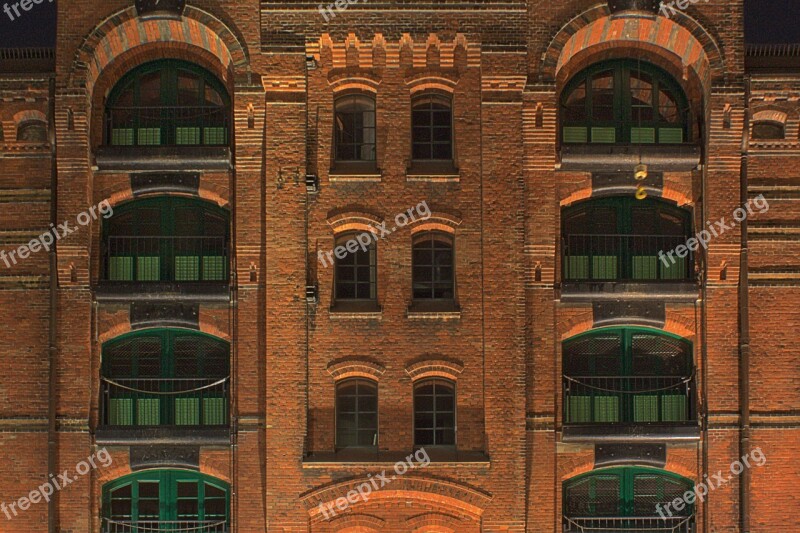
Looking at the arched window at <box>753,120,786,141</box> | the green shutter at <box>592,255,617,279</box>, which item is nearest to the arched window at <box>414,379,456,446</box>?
the green shutter at <box>592,255,617,279</box>

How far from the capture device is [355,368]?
21938 millimetres

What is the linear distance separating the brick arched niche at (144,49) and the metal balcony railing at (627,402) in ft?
36.9

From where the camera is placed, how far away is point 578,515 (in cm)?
2295

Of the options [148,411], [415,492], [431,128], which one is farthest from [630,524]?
[148,411]

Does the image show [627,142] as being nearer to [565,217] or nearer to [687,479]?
[565,217]

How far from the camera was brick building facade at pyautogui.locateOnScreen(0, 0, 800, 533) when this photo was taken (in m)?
22.0

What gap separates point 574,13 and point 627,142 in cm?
342

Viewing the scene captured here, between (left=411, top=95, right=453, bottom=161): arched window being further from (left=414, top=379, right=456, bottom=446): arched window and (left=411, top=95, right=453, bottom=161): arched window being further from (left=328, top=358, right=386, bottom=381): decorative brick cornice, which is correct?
(left=414, top=379, right=456, bottom=446): arched window

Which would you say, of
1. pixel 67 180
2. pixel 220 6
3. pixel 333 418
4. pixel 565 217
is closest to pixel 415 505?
pixel 333 418

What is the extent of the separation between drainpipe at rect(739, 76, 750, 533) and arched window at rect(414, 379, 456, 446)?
6941mm

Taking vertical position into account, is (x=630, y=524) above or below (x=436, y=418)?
below

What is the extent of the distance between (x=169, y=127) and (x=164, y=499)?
29.9 ft

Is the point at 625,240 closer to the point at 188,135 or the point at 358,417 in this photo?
the point at 358,417

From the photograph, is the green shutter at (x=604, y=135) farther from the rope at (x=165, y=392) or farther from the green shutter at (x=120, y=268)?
the green shutter at (x=120, y=268)
